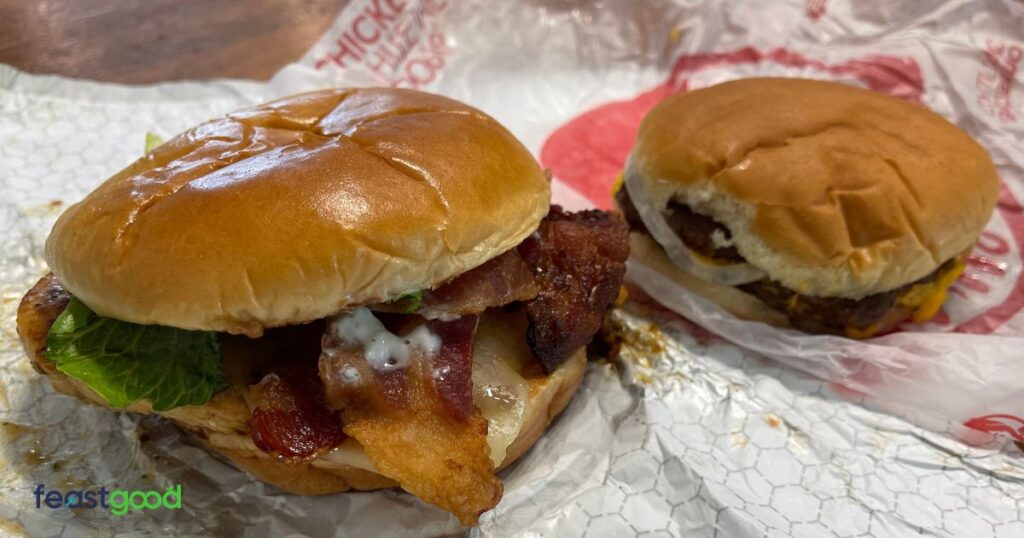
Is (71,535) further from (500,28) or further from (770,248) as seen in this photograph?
(500,28)

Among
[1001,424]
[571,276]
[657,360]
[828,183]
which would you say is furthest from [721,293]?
[1001,424]

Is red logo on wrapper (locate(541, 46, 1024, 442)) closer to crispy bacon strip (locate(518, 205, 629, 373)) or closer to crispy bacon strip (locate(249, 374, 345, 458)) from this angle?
crispy bacon strip (locate(518, 205, 629, 373))

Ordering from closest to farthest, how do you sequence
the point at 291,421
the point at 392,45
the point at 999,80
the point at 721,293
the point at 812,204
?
the point at 291,421 → the point at 812,204 → the point at 721,293 → the point at 999,80 → the point at 392,45

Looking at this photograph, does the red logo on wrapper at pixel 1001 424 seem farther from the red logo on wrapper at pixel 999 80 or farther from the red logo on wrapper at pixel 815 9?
the red logo on wrapper at pixel 815 9

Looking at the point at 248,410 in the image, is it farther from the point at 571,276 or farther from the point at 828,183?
the point at 828,183

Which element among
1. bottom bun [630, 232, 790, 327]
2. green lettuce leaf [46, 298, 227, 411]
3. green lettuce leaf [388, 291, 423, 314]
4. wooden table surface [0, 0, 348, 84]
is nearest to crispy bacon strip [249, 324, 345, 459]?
green lettuce leaf [46, 298, 227, 411]

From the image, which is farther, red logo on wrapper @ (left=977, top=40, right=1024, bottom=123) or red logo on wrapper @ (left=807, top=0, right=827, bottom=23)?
red logo on wrapper @ (left=807, top=0, right=827, bottom=23)
